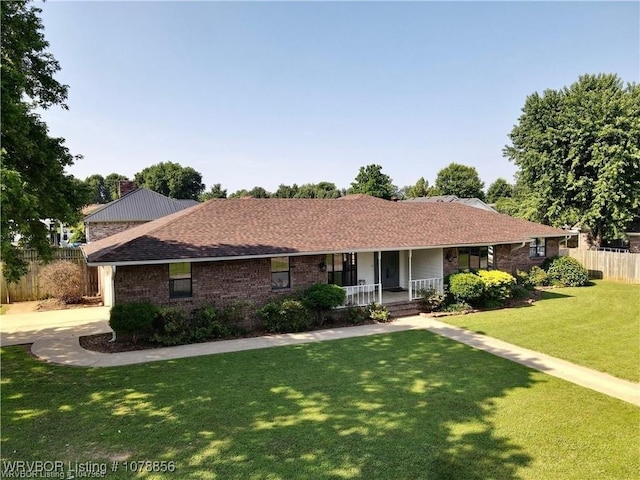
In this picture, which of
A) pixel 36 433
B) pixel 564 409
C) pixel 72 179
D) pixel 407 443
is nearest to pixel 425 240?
pixel 564 409

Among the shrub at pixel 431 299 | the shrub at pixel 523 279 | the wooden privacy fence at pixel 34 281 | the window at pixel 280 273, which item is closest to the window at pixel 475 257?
the shrub at pixel 523 279

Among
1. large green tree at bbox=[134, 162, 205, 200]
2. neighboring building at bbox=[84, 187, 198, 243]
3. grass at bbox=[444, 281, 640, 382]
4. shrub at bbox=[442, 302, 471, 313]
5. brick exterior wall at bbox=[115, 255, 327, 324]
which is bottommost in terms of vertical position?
grass at bbox=[444, 281, 640, 382]

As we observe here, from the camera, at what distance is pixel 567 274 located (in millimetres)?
21703

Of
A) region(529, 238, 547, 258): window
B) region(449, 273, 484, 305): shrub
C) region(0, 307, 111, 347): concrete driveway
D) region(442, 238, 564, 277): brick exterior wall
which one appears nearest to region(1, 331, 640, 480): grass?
region(0, 307, 111, 347): concrete driveway

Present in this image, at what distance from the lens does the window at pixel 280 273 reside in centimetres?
1422

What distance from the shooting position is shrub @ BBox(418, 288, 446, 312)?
15.7 metres

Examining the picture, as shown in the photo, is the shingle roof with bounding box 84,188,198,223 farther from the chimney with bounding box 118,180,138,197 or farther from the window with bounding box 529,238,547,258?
the window with bounding box 529,238,547,258

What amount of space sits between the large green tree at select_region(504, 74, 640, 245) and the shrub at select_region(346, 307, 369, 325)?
19.3 m

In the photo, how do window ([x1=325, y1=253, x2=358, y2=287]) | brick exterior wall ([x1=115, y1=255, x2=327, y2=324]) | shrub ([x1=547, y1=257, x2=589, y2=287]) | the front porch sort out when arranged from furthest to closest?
shrub ([x1=547, y1=257, x2=589, y2=287]) < window ([x1=325, y1=253, x2=358, y2=287]) < the front porch < brick exterior wall ([x1=115, y1=255, x2=327, y2=324])

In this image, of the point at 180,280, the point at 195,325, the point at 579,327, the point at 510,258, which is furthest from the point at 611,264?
the point at 180,280

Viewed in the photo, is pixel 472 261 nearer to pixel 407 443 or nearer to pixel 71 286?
pixel 407 443

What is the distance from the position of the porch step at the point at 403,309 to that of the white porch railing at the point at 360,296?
0.70 m

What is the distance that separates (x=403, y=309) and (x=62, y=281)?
48.8 ft

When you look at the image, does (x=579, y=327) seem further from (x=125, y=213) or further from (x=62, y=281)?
(x=125, y=213)
